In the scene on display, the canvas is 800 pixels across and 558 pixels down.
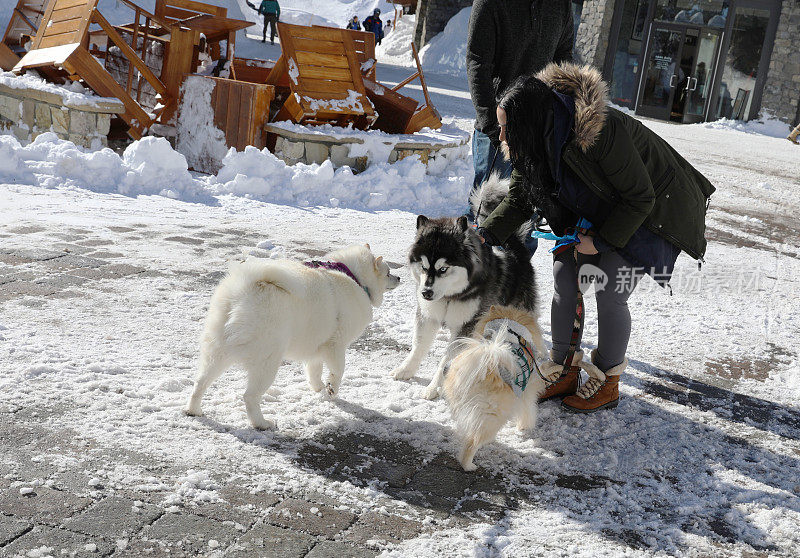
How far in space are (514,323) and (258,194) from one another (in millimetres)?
5131

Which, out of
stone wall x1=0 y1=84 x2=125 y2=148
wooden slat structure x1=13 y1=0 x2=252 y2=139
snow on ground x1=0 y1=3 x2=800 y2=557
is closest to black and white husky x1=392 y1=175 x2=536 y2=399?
snow on ground x1=0 y1=3 x2=800 y2=557

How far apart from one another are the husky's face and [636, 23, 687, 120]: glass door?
66.9 feet

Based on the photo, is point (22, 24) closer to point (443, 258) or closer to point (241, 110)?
point (241, 110)

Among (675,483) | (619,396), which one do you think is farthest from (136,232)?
(675,483)

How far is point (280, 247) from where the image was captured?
5.93m

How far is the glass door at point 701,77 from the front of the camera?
20844 mm

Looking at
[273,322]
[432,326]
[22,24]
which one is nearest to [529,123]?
[432,326]

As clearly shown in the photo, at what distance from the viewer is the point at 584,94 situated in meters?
3.10

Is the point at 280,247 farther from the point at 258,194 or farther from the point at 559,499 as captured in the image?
the point at 559,499

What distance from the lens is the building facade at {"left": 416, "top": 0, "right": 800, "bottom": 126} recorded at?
20.2 metres

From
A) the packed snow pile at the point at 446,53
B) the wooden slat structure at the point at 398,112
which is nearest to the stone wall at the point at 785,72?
the packed snow pile at the point at 446,53

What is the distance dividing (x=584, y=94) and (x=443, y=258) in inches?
41.4

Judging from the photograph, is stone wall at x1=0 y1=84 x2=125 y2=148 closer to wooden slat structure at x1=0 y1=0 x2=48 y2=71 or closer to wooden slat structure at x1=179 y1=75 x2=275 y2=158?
wooden slat structure at x1=179 y1=75 x2=275 y2=158

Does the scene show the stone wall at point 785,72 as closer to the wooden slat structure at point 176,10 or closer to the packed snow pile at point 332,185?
the packed snow pile at point 332,185
